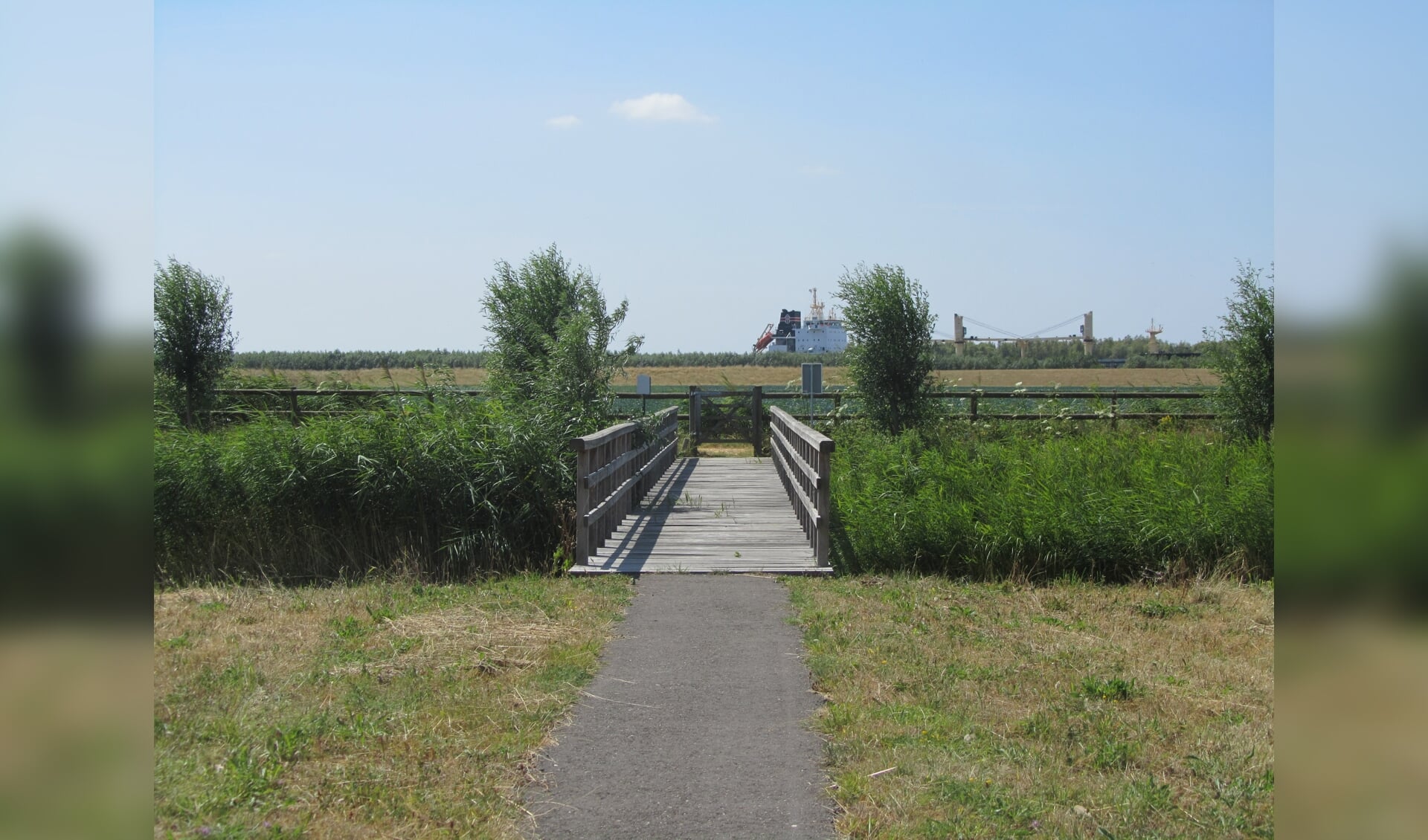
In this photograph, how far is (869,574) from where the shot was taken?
967 centimetres

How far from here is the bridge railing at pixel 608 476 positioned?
9.52m

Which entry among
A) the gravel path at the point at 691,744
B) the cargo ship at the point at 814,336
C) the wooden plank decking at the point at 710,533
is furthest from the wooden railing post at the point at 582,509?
the cargo ship at the point at 814,336

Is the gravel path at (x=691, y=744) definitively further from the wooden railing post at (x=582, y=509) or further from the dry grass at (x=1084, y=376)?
the dry grass at (x=1084, y=376)

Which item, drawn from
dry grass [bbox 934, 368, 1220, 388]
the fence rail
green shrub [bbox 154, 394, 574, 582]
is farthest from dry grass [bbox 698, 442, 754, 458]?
dry grass [bbox 934, 368, 1220, 388]

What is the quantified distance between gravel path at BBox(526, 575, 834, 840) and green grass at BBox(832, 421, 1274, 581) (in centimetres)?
318

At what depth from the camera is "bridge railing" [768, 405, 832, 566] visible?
31.5 feet

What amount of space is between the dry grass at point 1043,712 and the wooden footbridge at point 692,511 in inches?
55.7

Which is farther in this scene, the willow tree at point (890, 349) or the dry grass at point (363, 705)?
the willow tree at point (890, 349)

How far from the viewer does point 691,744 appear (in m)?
4.77

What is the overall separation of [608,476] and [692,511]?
245cm

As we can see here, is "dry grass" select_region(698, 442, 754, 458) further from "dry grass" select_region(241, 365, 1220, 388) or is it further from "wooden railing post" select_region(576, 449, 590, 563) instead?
"dry grass" select_region(241, 365, 1220, 388)
